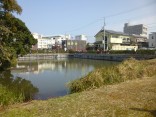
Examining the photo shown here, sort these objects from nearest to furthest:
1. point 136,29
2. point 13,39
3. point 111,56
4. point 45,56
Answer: point 13,39 → point 111,56 → point 45,56 → point 136,29

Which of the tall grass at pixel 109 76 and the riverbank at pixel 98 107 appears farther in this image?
the tall grass at pixel 109 76

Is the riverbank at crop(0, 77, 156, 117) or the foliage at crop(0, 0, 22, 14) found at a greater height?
the foliage at crop(0, 0, 22, 14)

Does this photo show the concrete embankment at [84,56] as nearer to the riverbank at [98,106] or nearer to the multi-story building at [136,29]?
the riverbank at [98,106]

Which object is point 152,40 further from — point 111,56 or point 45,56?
point 45,56

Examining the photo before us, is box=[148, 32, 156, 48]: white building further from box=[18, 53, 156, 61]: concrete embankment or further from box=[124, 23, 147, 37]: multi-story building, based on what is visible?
box=[124, 23, 147, 37]: multi-story building

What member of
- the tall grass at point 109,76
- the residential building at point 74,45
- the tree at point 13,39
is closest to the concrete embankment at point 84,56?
the residential building at point 74,45

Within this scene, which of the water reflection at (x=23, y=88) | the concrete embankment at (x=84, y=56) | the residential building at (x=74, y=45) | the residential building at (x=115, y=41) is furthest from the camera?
the residential building at (x=74, y=45)

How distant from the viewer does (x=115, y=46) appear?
62688 mm

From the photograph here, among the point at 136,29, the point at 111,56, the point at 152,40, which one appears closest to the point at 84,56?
the point at 111,56

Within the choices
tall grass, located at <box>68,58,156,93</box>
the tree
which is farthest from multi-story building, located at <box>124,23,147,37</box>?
tall grass, located at <box>68,58,156,93</box>

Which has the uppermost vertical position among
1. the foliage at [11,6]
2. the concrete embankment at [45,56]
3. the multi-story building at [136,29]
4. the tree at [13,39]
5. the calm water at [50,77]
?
the multi-story building at [136,29]

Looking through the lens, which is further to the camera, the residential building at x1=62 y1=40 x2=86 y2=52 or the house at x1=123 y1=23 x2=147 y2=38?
the house at x1=123 y1=23 x2=147 y2=38

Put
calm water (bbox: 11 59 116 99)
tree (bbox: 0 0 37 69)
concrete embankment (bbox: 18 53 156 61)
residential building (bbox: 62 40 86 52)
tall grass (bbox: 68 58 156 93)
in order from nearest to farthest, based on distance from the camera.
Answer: tall grass (bbox: 68 58 156 93)
calm water (bbox: 11 59 116 99)
tree (bbox: 0 0 37 69)
concrete embankment (bbox: 18 53 156 61)
residential building (bbox: 62 40 86 52)

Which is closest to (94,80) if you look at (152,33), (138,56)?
(138,56)
